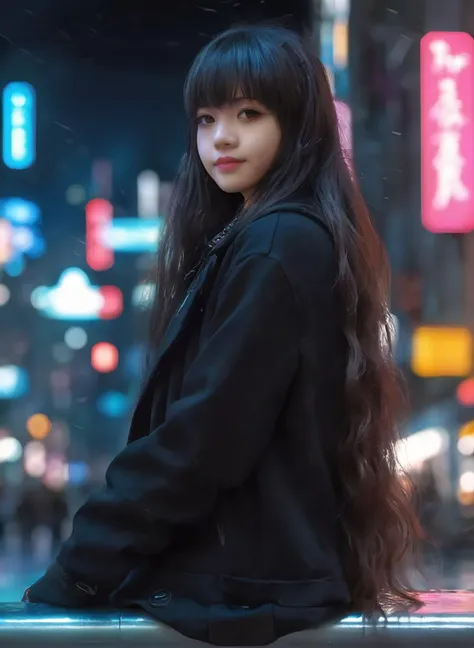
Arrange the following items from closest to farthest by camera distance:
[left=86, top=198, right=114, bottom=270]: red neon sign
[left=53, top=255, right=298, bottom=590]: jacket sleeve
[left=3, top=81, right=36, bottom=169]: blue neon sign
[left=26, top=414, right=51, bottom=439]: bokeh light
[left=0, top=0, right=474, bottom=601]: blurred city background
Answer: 1. [left=53, top=255, right=298, bottom=590]: jacket sleeve
2. [left=0, top=0, right=474, bottom=601]: blurred city background
3. [left=3, top=81, right=36, bottom=169]: blue neon sign
4. [left=86, top=198, right=114, bottom=270]: red neon sign
5. [left=26, top=414, right=51, bottom=439]: bokeh light

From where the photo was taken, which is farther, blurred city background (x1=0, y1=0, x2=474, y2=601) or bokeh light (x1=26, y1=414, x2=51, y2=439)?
bokeh light (x1=26, y1=414, x2=51, y2=439)

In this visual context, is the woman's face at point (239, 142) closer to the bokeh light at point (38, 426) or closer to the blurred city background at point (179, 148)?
the blurred city background at point (179, 148)

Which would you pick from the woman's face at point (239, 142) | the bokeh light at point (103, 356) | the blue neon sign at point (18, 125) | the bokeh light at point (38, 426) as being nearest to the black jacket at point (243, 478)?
the woman's face at point (239, 142)

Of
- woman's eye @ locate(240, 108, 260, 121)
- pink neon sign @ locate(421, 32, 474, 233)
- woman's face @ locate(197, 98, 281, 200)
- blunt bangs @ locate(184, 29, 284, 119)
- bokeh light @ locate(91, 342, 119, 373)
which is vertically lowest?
woman's face @ locate(197, 98, 281, 200)

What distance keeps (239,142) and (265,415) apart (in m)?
0.40

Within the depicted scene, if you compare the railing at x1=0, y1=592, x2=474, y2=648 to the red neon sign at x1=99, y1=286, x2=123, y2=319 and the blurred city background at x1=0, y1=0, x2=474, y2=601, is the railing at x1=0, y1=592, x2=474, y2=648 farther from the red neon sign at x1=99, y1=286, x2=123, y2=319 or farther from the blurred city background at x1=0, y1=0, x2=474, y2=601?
the red neon sign at x1=99, y1=286, x2=123, y2=319

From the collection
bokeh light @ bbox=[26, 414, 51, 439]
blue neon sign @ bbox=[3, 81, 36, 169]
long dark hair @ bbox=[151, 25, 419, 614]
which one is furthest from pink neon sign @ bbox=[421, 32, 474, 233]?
bokeh light @ bbox=[26, 414, 51, 439]

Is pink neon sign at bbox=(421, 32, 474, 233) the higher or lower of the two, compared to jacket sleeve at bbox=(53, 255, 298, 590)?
Answer: higher

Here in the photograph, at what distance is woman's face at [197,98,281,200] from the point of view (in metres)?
1.42

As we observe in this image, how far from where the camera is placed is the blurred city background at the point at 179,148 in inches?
515

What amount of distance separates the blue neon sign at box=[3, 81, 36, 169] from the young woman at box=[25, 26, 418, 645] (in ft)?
53.5

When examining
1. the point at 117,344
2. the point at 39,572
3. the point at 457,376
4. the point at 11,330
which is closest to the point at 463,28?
the point at 457,376

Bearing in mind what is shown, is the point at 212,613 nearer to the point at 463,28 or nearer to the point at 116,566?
the point at 116,566

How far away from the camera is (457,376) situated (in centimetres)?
1541
